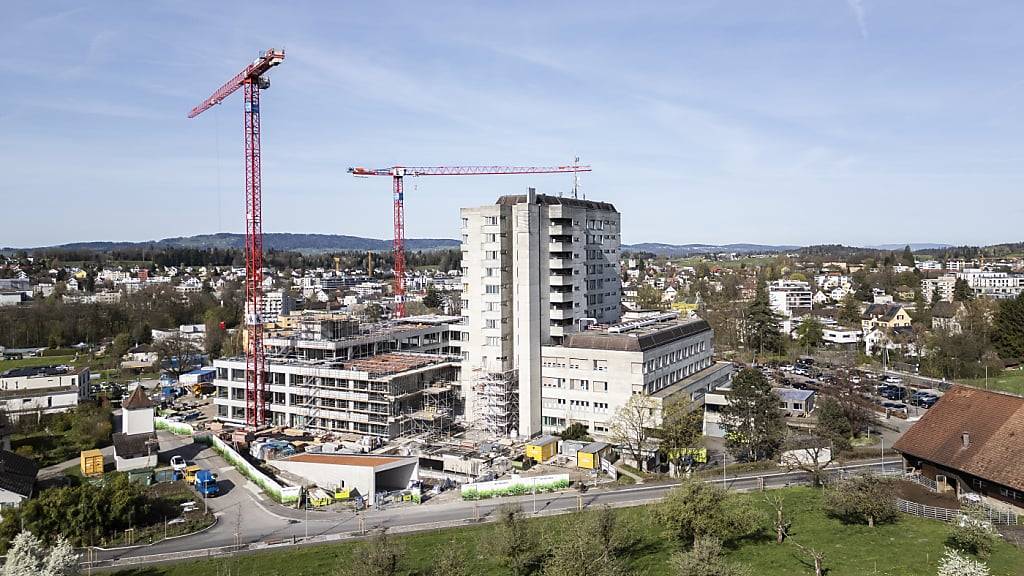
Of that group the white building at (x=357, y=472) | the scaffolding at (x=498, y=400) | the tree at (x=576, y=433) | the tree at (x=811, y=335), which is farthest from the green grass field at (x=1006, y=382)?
the white building at (x=357, y=472)

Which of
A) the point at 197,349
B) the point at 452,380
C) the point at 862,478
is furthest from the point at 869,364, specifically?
the point at 197,349

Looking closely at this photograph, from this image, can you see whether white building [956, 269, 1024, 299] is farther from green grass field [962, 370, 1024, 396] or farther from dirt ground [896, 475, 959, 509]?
dirt ground [896, 475, 959, 509]

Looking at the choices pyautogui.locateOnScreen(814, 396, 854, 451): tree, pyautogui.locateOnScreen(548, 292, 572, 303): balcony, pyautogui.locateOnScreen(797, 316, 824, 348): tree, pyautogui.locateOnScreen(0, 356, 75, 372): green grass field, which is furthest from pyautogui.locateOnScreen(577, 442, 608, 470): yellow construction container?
pyautogui.locateOnScreen(0, 356, 75, 372): green grass field

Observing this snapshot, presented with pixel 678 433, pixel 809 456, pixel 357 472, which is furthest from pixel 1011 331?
pixel 357 472

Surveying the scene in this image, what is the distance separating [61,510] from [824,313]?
108 metres

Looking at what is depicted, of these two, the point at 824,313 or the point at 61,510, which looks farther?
the point at 824,313

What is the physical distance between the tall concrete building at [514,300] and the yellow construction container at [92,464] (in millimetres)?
25958

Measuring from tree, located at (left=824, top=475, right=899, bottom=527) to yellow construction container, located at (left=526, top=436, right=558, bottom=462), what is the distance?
19686 mm

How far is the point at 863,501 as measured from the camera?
3039 cm

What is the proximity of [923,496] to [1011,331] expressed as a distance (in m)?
55.6

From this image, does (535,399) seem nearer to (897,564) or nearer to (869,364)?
(897,564)

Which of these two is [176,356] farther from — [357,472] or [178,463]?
[357,472]

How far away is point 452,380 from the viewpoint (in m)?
59.5

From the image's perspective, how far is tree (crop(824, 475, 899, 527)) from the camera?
3038cm
